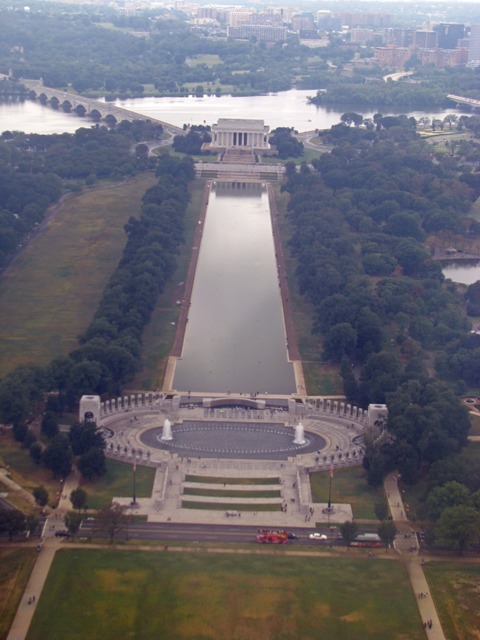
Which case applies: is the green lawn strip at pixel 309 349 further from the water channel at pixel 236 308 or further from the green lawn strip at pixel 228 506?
the green lawn strip at pixel 228 506

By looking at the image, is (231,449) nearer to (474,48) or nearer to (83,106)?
(83,106)

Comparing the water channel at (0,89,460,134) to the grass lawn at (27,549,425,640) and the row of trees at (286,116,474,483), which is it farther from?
the grass lawn at (27,549,425,640)

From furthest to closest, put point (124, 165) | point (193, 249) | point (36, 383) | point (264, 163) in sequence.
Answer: point (264, 163) → point (124, 165) → point (193, 249) → point (36, 383)

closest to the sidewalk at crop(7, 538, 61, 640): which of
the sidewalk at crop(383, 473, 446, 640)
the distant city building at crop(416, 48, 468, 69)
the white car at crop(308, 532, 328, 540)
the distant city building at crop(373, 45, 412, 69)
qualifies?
the white car at crop(308, 532, 328, 540)

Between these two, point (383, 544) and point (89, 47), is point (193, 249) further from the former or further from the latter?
A: point (89, 47)

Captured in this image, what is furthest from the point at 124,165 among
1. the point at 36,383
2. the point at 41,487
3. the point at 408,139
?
the point at 41,487

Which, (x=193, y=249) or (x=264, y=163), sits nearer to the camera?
(x=193, y=249)

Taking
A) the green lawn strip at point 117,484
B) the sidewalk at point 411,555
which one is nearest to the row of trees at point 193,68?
the sidewalk at point 411,555
